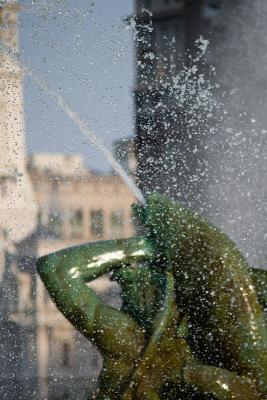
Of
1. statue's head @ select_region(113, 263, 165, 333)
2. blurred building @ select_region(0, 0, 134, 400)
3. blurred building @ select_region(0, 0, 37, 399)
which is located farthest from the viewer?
blurred building @ select_region(0, 0, 134, 400)

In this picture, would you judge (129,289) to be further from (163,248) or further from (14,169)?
(14,169)

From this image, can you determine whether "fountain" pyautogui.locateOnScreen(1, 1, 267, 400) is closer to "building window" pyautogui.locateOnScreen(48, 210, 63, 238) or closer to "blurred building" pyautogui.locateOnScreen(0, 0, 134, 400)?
"blurred building" pyautogui.locateOnScreen(0, 0, 134, 400)

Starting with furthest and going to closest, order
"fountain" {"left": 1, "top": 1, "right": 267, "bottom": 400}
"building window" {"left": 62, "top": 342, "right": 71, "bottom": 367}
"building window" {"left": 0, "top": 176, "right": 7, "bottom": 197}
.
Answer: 1. "building window" {"left": 0, "top": 176, "right": 7, "bottom": 197}
2. "building window" {"left": 62, "top": 342, "right": 71, "bottom": 367}
3. "fountain" {"left": 1, "top": 1, "right": 267, "bottom": 400}

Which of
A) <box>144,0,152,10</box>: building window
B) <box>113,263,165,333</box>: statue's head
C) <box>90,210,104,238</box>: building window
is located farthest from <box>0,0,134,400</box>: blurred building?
<box>113,263,165,333</box>: statue's head

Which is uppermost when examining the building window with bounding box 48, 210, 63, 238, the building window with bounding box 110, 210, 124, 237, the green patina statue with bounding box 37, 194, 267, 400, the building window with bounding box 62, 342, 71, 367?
the green patina statue with bounding box 37, 194, 267, 400

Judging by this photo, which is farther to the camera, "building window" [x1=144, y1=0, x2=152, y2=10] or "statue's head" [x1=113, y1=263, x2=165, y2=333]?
"building window" [x1=144, y1=0, x2=152, y2=10]

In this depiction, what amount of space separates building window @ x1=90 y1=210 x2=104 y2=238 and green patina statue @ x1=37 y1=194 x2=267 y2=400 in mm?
16748

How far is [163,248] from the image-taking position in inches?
153

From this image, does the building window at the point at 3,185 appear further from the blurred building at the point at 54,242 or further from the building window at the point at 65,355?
the building window at the point at 65,355

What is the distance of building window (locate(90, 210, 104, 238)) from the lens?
832 inches

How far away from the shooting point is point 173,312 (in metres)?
3.83

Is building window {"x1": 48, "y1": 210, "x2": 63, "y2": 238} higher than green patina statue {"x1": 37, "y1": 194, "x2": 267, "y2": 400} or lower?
lower

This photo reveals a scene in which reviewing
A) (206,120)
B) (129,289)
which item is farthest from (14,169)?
(129,289)

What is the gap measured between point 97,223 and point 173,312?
62.5ft
